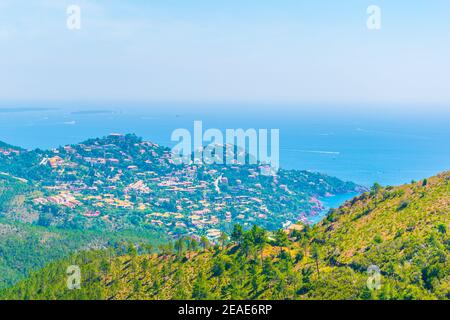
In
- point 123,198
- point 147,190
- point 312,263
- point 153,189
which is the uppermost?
point 312,263

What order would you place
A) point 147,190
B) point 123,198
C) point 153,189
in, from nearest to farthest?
point 123,198 < point 147,190 < point 153,189

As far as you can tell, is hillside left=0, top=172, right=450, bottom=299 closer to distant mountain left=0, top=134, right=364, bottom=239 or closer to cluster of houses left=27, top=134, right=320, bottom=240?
cluster of houses left=27, top=134, right=320, bottom=240

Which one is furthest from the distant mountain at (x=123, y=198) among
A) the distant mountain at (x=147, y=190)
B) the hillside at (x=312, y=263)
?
the hillside at (x=312, y=263)

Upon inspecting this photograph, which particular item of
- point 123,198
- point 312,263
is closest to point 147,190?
point 123,198

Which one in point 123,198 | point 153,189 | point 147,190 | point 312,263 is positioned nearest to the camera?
point 312,263

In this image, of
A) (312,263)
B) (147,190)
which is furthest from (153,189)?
(312,263)

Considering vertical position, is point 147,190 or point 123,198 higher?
point 147,190

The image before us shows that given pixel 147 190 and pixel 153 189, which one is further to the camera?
pixel 153 189

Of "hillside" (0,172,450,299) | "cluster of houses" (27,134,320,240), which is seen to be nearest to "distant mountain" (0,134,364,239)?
"cluster of houses" (27,134,320,240)

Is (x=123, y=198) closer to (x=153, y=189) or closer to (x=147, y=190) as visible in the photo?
(x=147, y=190)
